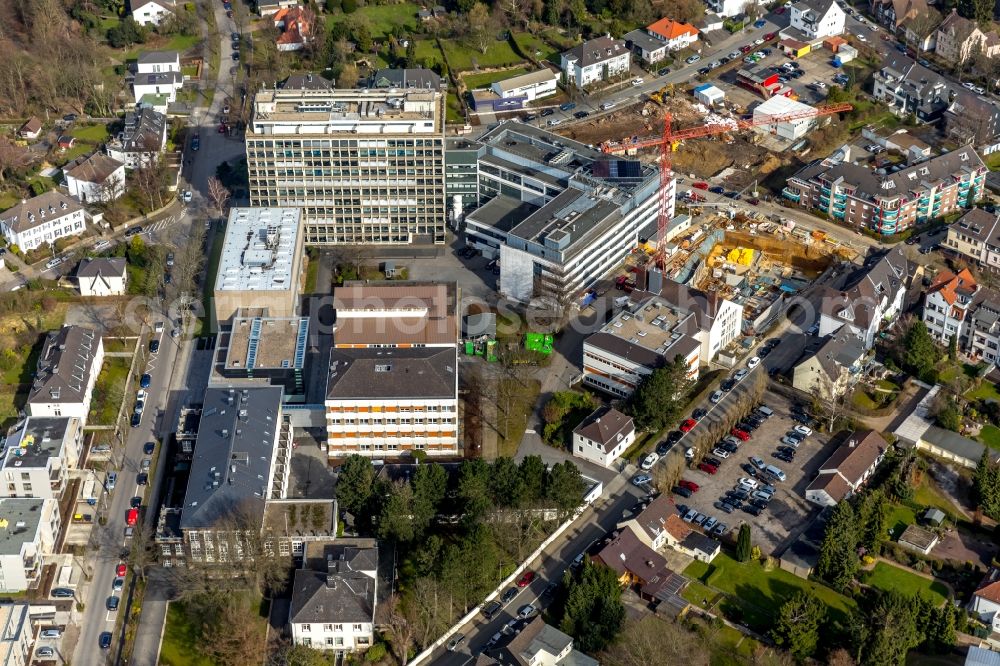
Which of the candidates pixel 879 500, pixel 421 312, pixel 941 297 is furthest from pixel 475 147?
pixel 879 500

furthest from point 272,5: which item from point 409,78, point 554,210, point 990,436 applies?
point 990,436

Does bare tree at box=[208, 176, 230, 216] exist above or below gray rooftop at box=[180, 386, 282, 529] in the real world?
below

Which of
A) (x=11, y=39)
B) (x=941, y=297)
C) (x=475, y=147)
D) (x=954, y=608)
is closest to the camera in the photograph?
(x=954, y=608)

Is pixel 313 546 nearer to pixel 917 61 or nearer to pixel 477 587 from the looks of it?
pixel 477 587

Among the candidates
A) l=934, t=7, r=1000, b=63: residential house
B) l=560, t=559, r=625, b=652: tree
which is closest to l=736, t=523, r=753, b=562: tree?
l=560, t=559, r=625, b=652: tree

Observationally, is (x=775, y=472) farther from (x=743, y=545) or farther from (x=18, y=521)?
(x=18, y=521)

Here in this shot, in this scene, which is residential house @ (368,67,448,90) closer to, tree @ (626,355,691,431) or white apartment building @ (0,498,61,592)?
tree @ (626,355,691,431)

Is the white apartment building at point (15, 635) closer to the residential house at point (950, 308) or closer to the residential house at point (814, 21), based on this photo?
the residential house at point (950, 308)
